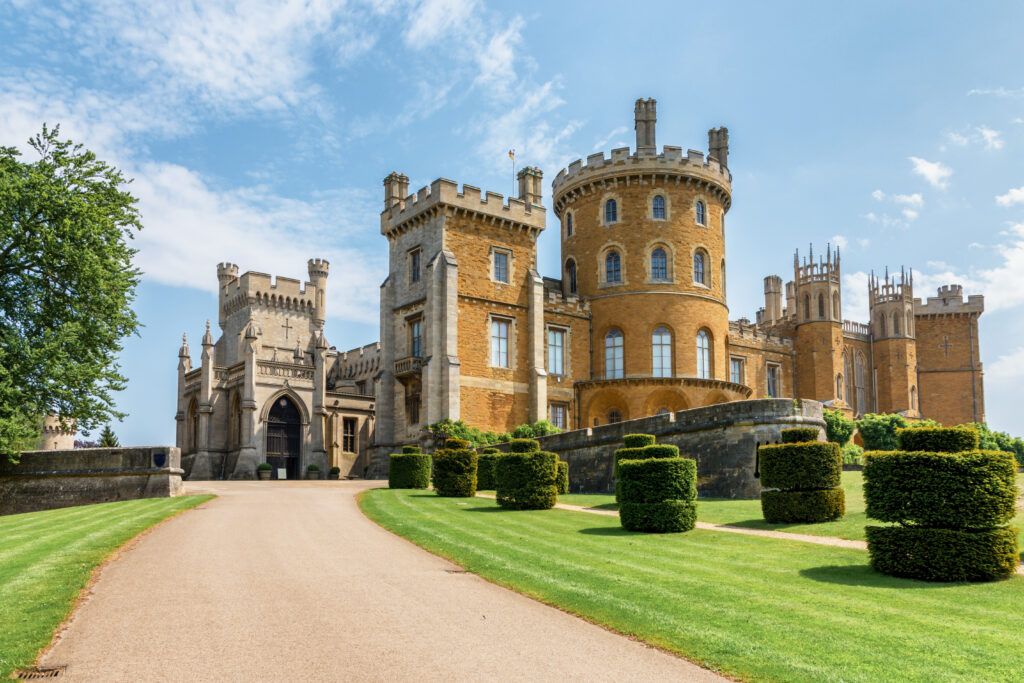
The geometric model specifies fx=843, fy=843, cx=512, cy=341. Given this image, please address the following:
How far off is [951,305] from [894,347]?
8265 millimetres

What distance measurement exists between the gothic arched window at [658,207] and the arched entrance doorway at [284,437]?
2263cm

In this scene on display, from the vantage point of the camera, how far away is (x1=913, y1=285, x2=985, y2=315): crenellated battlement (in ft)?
201

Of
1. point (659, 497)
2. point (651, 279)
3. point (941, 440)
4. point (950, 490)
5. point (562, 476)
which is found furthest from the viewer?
point (651, 279)

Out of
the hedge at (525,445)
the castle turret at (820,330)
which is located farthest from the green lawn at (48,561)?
the castle turret at (820,330)

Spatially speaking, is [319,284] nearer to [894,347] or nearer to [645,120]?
[645,120]

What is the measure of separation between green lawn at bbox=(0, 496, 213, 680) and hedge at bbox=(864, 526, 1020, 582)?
33.6 feet

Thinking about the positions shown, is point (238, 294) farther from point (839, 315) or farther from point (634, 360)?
point (839, 315)

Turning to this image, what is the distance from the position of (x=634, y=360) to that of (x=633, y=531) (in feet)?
81.4

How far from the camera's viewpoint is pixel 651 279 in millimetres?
41938

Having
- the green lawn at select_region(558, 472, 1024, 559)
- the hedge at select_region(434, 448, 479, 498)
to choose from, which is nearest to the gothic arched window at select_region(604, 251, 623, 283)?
the green lawn at select_region(558, 472, 1024, 559)

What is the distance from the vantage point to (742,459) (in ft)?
79.4

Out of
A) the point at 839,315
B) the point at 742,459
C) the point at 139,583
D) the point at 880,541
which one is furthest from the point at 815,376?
the point at 139,583

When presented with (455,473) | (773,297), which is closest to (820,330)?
(773,297)

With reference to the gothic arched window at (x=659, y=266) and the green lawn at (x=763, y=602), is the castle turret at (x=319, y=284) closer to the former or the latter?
the gothic arched window at (x=659, y=266)
